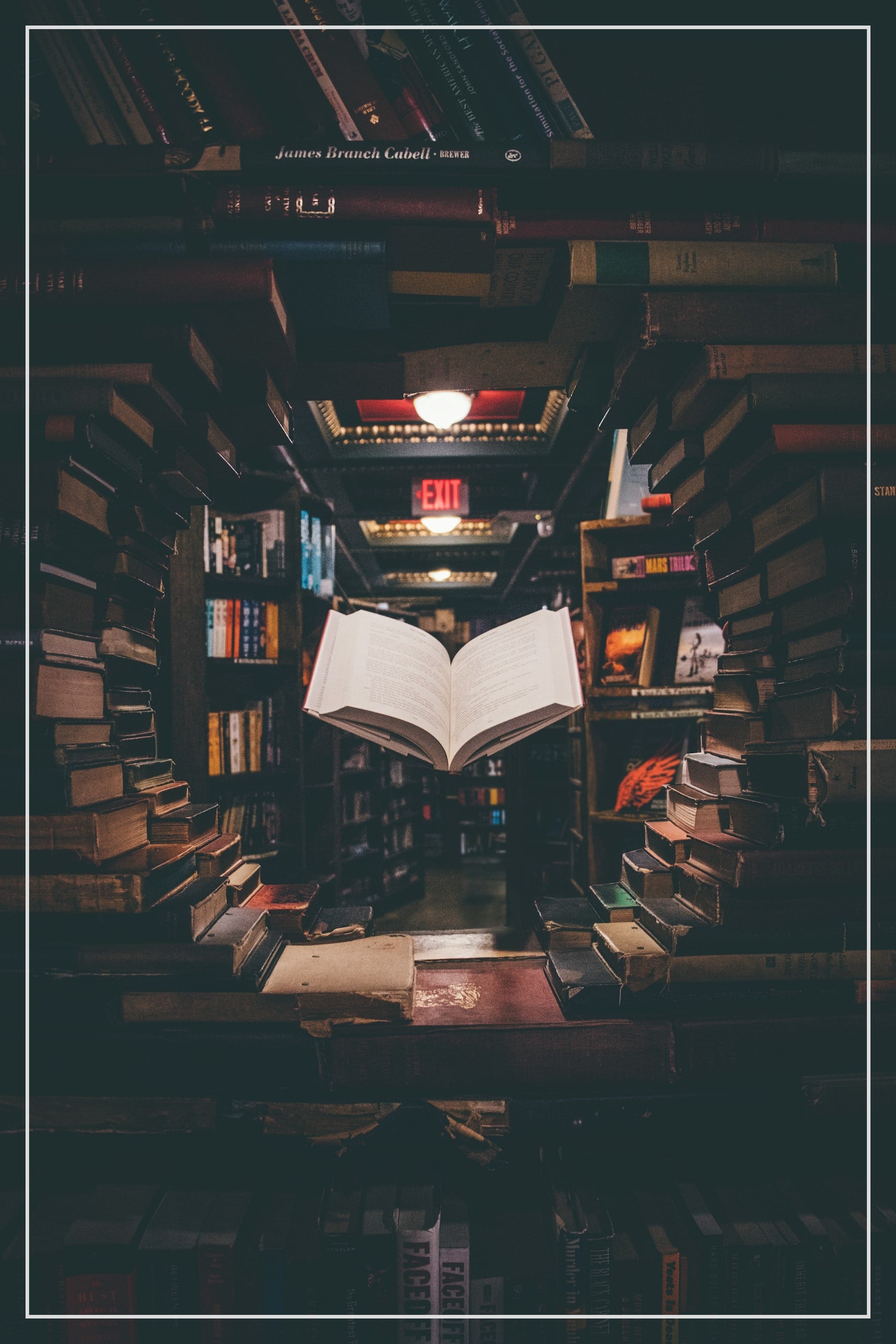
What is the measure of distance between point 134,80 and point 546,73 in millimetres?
658

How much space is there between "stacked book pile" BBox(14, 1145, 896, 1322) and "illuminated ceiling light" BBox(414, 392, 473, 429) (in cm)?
240

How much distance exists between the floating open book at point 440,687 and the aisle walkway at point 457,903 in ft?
9.74

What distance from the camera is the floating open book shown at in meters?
1.06

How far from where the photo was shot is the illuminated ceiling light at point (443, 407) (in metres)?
2.58

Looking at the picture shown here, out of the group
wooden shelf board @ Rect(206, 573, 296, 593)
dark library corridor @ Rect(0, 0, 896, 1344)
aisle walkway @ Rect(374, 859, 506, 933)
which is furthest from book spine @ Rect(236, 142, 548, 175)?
aisle walkway @ Rect(374, 859, 506, 933)

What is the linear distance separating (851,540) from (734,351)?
0.36 meters

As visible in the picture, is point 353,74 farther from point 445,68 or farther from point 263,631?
point 263,631

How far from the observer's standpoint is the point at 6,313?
99 centimetres

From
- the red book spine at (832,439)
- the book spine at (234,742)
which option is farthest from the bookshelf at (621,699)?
the red book spine at (832,439)

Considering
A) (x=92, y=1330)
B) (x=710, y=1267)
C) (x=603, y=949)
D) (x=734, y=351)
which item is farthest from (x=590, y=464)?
(x=92, y=1330)

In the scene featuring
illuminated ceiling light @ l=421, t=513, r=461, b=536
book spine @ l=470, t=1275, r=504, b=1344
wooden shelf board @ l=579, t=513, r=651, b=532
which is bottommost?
book spine @ l=470, t=1275, r=504, b=1344

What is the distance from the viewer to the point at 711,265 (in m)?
1.05

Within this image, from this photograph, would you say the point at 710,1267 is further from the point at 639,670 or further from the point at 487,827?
the point at 487,827

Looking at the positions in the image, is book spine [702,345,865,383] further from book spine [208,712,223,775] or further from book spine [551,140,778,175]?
book spine [208,712,223,775]
